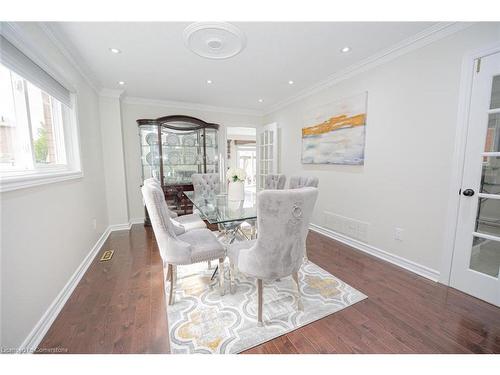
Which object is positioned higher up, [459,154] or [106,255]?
[459,154]

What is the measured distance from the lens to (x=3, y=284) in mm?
1061

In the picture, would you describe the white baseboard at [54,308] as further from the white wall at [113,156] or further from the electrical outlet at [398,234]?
the electrical outlet at [398,234]

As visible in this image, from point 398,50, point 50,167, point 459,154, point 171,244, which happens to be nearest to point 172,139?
point 50,167

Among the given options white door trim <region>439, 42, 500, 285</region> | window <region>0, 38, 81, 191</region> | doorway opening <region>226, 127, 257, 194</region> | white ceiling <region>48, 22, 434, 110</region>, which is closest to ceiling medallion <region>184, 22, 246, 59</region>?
white ceiling <region>48, 22, 434, 110</region>

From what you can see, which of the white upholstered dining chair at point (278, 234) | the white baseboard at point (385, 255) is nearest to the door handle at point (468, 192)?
the white baseboard at point (385, 255)

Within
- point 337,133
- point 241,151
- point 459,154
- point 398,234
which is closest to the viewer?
point 459,154

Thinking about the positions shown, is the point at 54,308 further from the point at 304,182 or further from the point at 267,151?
the point at 267,151

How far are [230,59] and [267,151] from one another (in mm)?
2306

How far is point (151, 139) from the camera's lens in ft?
12.4

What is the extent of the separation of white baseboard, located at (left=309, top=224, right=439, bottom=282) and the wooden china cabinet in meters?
2.63

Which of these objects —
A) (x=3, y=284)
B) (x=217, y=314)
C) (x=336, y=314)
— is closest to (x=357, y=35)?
(x=336, y=314)

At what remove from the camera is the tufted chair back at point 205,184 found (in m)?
3.24
